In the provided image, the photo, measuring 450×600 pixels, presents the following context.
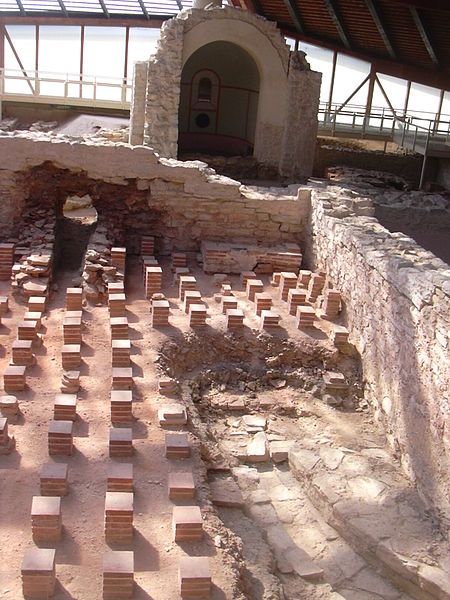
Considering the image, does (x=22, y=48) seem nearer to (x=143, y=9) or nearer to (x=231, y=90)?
(x=143, y=9)

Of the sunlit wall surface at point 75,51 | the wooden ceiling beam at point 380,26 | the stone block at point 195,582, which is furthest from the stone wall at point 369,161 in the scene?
the stone block at point 195,582

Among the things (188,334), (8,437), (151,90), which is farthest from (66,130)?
(8,437)

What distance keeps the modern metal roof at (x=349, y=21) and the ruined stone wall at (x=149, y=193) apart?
30.2 feet

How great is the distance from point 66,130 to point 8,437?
16825 millimetres

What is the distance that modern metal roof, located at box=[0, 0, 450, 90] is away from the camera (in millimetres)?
17922

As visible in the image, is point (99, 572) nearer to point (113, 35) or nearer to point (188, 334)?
point (188, 334)

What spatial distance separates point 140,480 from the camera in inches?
209

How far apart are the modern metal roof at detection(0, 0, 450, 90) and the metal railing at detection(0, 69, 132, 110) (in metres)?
2.05

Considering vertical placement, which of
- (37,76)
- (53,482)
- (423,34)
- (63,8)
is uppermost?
(63,8)

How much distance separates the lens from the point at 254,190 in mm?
11078

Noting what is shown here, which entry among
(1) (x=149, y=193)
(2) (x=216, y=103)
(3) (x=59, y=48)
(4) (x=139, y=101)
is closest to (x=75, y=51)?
(3) (x=59, y=48)

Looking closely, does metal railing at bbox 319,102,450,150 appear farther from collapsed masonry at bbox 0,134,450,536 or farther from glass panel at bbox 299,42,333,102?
collapsed masonry at bbox 0,134,450,536

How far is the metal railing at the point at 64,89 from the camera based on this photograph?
2134cm

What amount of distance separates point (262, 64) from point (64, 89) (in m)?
8.45
